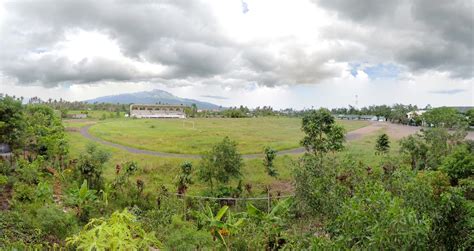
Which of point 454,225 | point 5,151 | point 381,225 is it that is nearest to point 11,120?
point 5,151

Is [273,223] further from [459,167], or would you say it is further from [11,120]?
[11,120]

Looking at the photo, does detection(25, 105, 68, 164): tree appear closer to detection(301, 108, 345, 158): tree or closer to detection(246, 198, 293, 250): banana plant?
detection(246, 198, 293, 250): banana plant

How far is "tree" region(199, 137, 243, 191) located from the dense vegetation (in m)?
0.05

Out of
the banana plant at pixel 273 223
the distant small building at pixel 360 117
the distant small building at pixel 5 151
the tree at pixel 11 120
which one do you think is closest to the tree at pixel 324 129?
the banana plant at pixel 273 223

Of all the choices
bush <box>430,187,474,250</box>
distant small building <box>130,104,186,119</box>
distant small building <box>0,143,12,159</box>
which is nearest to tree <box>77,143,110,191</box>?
distant small building <box>0,143,12,159</box>

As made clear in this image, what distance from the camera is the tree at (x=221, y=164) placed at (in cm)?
1727

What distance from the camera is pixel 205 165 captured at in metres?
17.4

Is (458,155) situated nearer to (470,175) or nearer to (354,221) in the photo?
(470,175)

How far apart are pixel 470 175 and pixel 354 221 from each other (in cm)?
1200

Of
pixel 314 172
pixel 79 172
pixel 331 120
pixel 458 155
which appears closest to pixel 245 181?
pixel 331 120

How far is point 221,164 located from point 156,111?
8687cm

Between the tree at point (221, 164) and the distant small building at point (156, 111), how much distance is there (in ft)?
273

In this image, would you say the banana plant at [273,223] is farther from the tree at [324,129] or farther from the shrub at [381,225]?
the tree at [324,129]

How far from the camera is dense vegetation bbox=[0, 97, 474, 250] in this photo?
3980 millimetres
